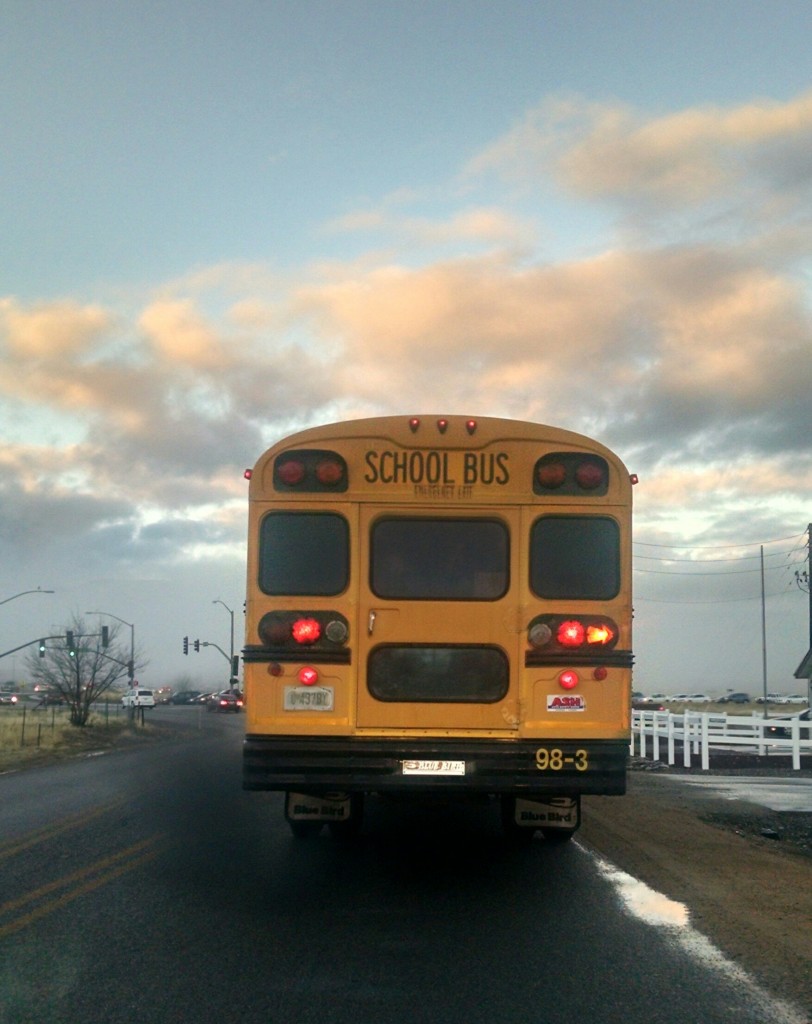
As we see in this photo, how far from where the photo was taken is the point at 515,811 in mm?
9375

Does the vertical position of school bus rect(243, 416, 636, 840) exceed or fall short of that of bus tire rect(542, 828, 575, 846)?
it exceeds it

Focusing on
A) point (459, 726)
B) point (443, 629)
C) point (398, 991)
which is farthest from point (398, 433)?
point (398, 991)

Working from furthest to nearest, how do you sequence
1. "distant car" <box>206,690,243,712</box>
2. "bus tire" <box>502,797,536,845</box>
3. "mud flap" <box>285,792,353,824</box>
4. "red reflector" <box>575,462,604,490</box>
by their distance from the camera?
"distant car" <box>206,690,243,712</box> < "bus tire" <box>502,797,536,845</box> < "mud flap" <box>285,792,353,824</box> < "red reflector" <box>575,462,604,490</box>

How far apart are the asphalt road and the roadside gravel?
0.25 m

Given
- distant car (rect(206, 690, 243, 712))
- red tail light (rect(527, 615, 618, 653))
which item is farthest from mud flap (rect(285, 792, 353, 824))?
distant car (rect(206, 690, 243, 712))

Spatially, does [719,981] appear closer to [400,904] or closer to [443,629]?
[400,904]

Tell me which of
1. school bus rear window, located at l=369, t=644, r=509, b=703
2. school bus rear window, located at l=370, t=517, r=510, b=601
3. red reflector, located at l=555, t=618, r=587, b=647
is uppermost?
school bus rear window, located at l=370, t=517, r=510, b=601

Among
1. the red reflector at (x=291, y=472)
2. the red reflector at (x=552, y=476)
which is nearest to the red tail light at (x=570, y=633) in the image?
the red reflector at (x=552, y=476)

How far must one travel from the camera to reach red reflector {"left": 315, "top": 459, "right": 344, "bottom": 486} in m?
8.31

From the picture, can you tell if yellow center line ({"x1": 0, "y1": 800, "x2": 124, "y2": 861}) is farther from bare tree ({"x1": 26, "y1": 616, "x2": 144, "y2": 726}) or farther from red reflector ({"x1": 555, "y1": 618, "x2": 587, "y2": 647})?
bare tree ({"x1": 26, "y1": 616, "x2": 144, "y2": 726})

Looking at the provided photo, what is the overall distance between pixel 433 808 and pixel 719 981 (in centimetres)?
805

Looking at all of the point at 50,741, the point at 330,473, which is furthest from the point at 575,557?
the point at 50,741

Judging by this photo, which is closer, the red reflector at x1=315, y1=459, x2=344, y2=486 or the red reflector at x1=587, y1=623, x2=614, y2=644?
the red reflector at x1=587, y1=623, x2=614, y2=644

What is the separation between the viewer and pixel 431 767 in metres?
7.95
